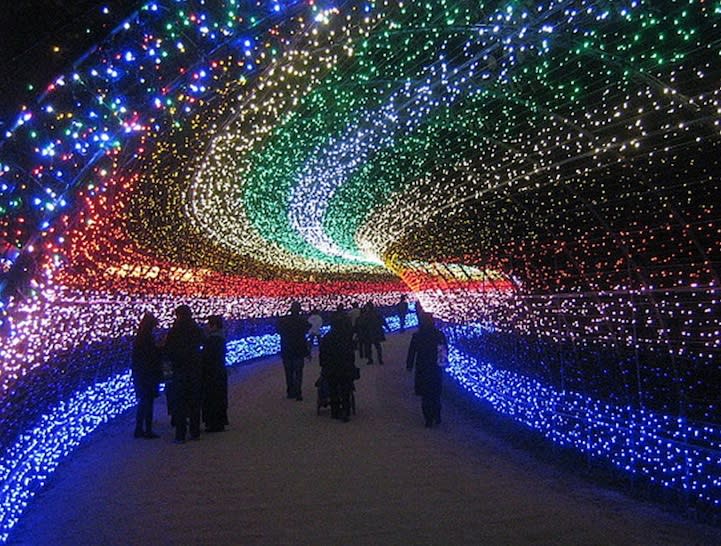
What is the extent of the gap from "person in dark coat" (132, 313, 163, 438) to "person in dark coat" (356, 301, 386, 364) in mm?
11427

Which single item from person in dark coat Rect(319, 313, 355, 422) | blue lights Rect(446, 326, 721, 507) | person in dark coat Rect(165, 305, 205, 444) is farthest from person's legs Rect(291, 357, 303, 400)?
blue lights Rect(446, 326, 721, 507)

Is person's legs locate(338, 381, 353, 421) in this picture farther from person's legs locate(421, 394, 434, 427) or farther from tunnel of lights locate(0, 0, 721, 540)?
tunnel of lights locate(0, 0, 721, 540)

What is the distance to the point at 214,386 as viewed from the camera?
11.4 metres

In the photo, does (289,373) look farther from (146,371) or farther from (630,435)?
(630,435)

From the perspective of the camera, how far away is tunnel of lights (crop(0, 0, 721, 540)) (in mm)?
6816

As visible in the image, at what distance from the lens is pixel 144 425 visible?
11516 millimetres

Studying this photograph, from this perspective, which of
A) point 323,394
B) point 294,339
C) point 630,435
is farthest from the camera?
point 294,339

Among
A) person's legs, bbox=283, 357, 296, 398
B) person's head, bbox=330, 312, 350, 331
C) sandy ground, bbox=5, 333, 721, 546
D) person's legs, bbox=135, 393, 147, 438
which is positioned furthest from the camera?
person's legs, bbox=283, 357, 296, 398

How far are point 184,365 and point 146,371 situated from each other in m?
0.57

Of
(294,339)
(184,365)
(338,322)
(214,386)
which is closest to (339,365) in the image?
(338,322)

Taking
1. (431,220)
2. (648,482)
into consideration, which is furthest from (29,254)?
(431,220)

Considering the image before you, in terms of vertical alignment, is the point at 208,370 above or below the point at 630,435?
above

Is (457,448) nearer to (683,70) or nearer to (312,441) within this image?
(312,441)

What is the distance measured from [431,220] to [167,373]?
9718 millimetres
